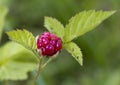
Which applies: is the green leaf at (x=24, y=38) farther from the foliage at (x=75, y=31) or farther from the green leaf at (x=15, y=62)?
the green leaf at (x=15, y=62)

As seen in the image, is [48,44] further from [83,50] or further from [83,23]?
[83,50]

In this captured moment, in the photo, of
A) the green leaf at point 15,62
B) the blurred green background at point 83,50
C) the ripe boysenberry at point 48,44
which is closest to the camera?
the ripe boysenberry at point 48,44

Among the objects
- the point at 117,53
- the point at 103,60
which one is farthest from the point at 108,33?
the point at 103,60

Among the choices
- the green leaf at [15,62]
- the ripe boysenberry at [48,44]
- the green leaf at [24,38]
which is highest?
the green leaf at [15,62]

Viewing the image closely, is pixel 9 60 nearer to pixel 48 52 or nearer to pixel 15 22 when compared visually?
pixel 48 52

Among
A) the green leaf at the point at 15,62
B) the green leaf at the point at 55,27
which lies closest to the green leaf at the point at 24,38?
the green leaf at the point at 55,27

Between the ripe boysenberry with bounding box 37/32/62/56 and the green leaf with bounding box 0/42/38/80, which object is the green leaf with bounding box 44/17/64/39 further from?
the green leaf with bounding box 0/42/38/80

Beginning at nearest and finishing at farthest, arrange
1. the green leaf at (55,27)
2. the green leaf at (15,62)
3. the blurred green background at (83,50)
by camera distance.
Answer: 1. the green leaf at (55,27)
2. the green leaf at (15,62)
3. the blurred green background at (83,50)

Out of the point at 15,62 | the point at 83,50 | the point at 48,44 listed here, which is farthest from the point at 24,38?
the point at 83,50
